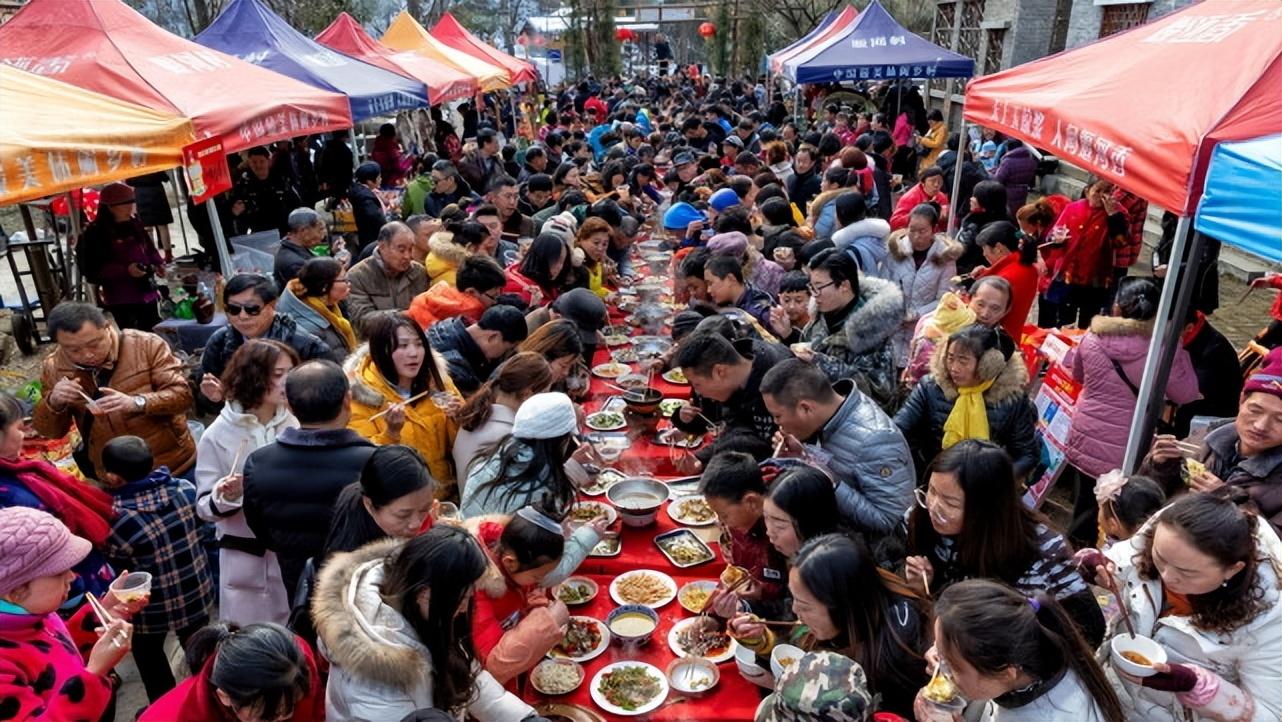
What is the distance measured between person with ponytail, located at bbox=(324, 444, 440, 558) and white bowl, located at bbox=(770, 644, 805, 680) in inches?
49.1

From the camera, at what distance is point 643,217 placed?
9422 millimetres

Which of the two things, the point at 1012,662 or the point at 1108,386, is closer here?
the point at 1012,662

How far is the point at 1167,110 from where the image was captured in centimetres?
342

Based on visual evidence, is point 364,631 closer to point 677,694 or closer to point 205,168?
point 677,694

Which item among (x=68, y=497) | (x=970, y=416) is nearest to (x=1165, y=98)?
(x=970, y=416)

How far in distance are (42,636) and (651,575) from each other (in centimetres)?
208

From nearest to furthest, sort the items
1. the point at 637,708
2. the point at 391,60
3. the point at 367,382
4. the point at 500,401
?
1. the point at 637,708
2. the point at 500,401
3. the point at 367,382
4. the point at 391,60

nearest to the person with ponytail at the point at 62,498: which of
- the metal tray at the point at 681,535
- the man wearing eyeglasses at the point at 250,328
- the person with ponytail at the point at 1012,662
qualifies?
the man wearing eyeglasses at the point at 250,328

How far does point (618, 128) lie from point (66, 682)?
41.7 feet

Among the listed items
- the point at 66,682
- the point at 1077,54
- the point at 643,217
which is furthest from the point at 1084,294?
the point at 66,682

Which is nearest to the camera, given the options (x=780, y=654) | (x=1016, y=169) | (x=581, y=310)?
(x=780, y=654)

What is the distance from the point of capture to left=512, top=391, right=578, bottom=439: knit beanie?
292cm

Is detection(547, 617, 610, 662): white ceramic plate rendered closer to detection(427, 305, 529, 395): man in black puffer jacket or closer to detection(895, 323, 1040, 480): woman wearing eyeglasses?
detection(427, 305, 529, 395): man in black puffer jacket

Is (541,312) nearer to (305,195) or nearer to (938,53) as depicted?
(305,195)
